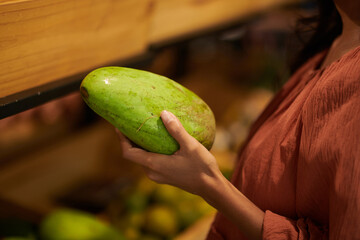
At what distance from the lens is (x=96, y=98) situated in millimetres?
776

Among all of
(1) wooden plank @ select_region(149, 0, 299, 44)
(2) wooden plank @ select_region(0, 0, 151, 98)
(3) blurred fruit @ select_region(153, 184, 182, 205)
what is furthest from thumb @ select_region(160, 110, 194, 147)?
(3) blurred fruit @ select_region(153, 184, 182, 205)

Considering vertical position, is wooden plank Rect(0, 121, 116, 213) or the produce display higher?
wooden plank Rect(0, 121, 116, 213)

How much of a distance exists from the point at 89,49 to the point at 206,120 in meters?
0.41

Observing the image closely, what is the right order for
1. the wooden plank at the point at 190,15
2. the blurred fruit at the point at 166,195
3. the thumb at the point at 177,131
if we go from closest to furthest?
the thumb at the point at 177,131 < the wooden plank at the point at 190,15 < the blurred fruit at the point at 166,195

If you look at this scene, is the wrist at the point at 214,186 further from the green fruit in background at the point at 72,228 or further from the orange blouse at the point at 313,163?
the green fruit in background at the point at 72,228

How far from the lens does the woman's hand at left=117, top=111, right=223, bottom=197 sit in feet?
2.43

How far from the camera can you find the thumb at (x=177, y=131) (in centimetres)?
73

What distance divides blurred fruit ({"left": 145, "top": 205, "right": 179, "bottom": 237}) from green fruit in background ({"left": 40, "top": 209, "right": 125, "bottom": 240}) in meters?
0.19

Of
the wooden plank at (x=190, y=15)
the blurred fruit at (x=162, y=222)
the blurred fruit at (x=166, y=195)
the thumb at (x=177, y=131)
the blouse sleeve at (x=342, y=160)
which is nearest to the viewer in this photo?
the blouse sleeve at (x=342, y=160)

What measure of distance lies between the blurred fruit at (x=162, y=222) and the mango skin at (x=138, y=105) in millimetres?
713

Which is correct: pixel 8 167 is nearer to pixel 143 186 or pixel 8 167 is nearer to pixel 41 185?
pixel 41 185

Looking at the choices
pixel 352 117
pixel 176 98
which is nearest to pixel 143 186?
pixel 176 98

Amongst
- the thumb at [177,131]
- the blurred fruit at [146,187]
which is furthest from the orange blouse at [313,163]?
the blurred fruit at [146,187]

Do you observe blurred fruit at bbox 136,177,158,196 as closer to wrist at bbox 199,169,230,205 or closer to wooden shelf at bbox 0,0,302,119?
wooden shelf at bbox 0,0,302,119
